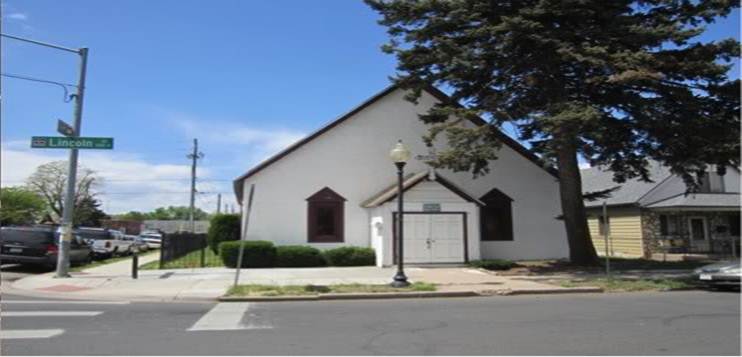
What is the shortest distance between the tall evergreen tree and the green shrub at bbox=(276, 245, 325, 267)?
20.9ft

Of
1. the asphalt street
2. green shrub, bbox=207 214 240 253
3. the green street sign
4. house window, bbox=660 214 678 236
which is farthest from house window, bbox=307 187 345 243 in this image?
house window, bbox=660 214 678 236

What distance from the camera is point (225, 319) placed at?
35.1 ft

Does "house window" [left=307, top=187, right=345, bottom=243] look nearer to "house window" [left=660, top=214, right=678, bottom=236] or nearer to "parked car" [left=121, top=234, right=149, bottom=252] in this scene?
"parked car" [left=121, top=234, right=149, bottom=252]

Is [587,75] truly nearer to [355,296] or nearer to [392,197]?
[392,197]

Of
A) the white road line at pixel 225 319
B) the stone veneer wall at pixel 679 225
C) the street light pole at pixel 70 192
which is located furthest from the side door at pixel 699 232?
the street light pole at pixel 70 192

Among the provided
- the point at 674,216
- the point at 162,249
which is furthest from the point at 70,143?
the point at 674,216

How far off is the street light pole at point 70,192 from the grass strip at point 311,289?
710 centimetres

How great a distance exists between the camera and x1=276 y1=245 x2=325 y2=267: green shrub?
23.4 meters

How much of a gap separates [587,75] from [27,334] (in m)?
17.8

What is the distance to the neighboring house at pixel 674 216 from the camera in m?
31.9

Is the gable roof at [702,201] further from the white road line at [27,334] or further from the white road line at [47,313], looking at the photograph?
the white road line at [27,334]

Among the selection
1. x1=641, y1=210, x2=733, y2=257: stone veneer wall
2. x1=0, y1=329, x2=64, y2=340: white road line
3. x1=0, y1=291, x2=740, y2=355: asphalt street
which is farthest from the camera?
x1=641, y1=210, x2=733, y2=257: stone veneer wall

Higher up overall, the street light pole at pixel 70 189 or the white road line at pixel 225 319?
the street light pole at pixel 70 189

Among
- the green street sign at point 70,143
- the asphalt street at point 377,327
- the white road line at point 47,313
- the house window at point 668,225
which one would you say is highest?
the green street sign at point 70,143
